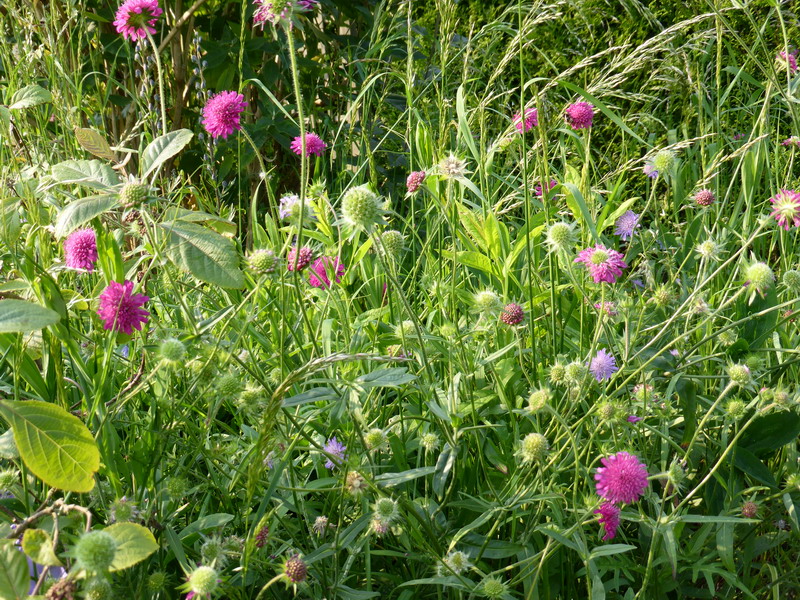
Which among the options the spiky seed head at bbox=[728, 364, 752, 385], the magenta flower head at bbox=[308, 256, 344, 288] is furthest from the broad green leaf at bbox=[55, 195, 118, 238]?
the spiky seed head at bbox=[728, 364, 752, 385]

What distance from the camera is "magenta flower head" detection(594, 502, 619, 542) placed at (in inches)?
37.9

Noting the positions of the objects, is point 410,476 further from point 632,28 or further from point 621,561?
point 632,28

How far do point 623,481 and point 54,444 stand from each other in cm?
60

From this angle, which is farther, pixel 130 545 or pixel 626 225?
pixel 626 225

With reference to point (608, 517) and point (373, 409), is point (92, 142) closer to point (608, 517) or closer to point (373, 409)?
point (373, 409)

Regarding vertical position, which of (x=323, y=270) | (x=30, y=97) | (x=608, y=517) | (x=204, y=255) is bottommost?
(x=608, y=517)

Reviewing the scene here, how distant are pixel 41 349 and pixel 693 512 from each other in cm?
98

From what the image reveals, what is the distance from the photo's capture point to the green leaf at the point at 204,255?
811 mm

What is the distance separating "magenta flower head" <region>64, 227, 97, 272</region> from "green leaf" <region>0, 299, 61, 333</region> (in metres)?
0.32

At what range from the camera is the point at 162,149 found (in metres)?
0.93

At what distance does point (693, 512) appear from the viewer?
3.96 ft

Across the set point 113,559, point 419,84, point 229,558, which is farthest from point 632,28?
point 113,559

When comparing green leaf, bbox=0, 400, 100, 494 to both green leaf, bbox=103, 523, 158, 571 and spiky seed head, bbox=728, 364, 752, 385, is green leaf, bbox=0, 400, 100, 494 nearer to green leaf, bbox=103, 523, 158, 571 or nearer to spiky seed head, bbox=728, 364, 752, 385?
green leaf, bbox=103, 523, 158, 571

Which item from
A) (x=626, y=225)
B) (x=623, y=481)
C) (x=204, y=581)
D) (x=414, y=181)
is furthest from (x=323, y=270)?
(x=204, y=581)
